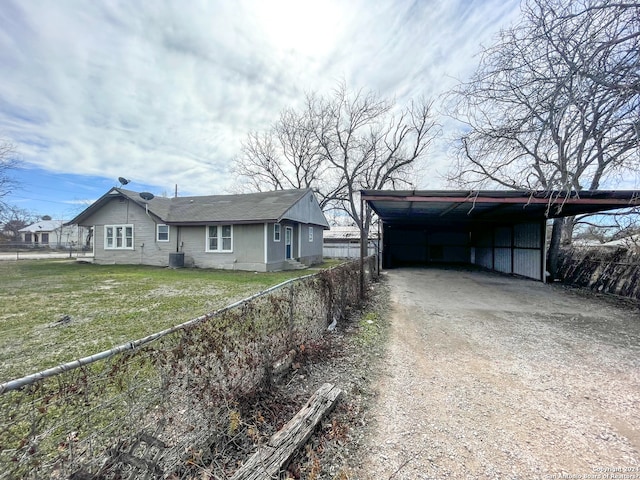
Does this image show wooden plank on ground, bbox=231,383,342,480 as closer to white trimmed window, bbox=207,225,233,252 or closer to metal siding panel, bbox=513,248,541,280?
metal siding panel, bbox=513,248,541,280

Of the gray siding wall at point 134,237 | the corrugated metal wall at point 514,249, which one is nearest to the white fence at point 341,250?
the corrugated metal wall at point 514,249

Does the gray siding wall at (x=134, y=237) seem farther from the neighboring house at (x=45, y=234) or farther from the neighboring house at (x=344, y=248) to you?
the neighboring house at (x=45, y=234)

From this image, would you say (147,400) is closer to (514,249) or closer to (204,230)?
(204,230)

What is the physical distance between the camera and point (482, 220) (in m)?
15.6

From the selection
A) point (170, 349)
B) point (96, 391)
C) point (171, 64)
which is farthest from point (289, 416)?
point (171, 64)

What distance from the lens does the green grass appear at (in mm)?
4180

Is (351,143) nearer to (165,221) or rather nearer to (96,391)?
(165,221)

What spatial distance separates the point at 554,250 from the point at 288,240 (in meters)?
12.4

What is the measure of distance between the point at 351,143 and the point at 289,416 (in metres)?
26.0

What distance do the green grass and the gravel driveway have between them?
4197mm

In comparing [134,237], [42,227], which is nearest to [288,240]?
[134,237]

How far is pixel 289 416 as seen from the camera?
8.79ft

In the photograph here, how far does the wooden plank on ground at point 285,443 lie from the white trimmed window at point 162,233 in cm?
1571

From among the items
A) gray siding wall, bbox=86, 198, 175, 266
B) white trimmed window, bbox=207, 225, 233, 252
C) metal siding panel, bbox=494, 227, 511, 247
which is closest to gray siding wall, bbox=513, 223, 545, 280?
metal siding panel, bbox=494, 227, 511, 247
